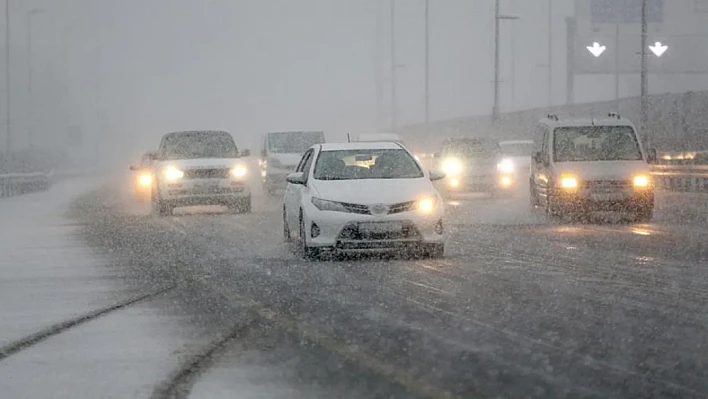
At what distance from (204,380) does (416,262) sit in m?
8.48

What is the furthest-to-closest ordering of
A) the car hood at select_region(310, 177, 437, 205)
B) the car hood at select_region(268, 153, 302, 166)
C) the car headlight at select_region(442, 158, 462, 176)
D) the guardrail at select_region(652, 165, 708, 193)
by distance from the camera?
the car hood at select_region(268, 153, 302, 166) < the guardrail at select_region(652, 165, 708, 193) < the car headlight at select_region(442, 158, 462, 176) < the car hood at select_region(310, 177, 437, 205)

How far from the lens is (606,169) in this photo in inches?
995

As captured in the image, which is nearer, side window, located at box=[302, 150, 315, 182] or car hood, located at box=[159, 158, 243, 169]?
side window, located at box=[302, 150, 315, 182]

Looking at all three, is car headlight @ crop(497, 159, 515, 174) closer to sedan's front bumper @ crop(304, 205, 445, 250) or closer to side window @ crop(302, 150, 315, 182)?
side window @ crop(302, 150, 315, 182)

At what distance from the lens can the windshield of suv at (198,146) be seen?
30.2m

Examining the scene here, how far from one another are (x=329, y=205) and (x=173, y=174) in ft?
40.8

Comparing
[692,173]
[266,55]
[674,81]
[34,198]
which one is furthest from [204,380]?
[266,55]

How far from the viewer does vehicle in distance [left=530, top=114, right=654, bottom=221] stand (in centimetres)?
2508

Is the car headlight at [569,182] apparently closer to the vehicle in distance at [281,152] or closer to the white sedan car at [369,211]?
the white sedan car at [369,211]

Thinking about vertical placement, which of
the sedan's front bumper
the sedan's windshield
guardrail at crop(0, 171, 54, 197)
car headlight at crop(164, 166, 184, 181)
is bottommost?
guardrail at crop(0, 171, 54, 197)

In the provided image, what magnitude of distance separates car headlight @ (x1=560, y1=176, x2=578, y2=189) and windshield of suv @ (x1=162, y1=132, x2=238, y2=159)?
7806mm

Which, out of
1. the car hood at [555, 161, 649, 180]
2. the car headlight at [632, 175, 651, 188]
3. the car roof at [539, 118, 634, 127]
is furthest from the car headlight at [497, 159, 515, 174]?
the car headlight at [632, 175, 651, 188]

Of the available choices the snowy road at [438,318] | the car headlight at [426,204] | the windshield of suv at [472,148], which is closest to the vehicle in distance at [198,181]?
the snowy road at [438,318]

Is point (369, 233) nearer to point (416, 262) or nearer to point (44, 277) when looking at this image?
point (416, 262)
